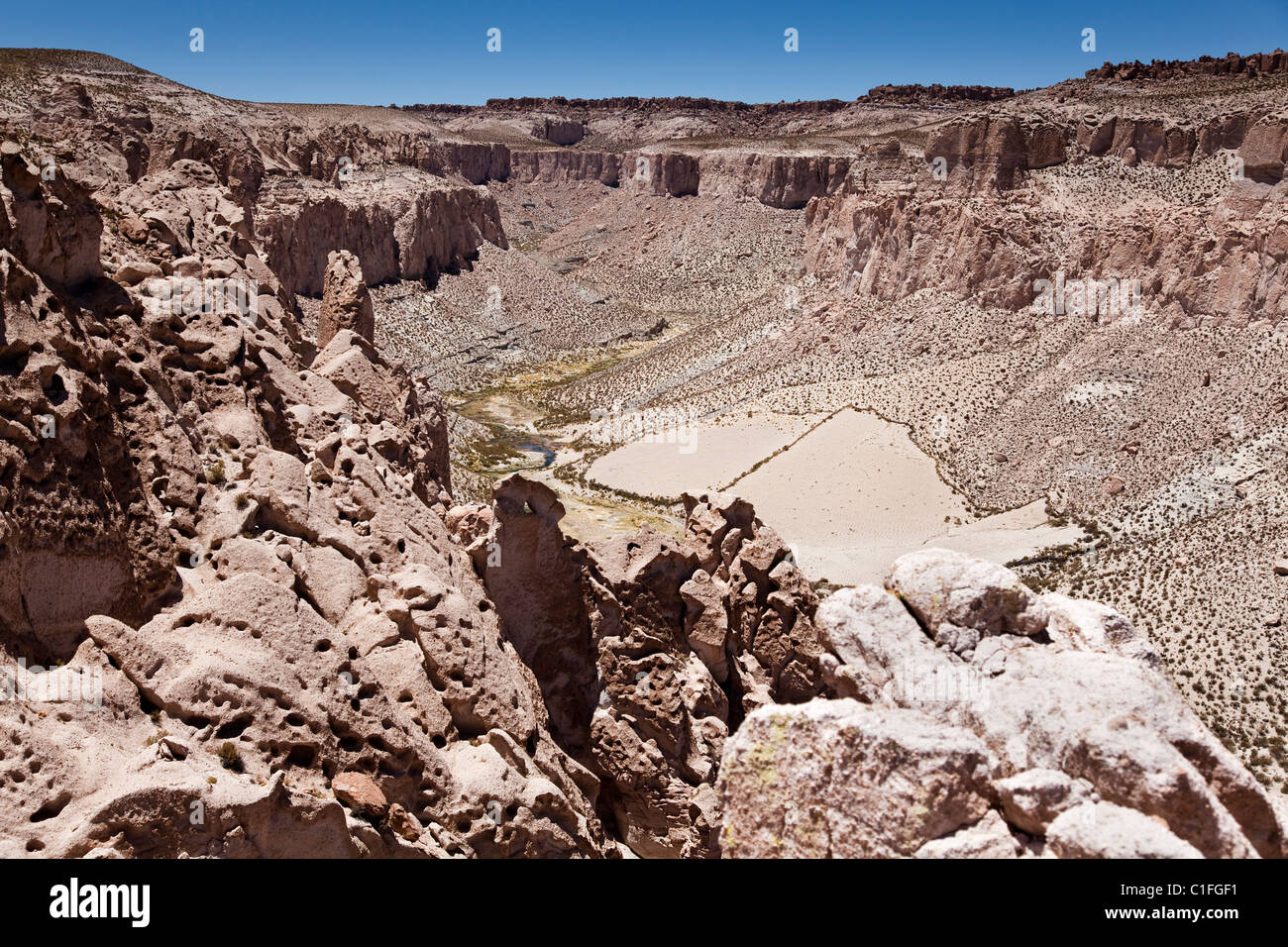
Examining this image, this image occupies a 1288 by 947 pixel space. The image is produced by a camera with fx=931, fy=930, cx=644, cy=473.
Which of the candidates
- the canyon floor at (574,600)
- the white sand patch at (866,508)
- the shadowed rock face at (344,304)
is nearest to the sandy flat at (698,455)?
the white sand patch at (866,508)

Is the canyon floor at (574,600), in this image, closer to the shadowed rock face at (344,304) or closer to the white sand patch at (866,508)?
the shadowed rock face at (344,304)

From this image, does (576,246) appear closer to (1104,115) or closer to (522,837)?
(1104,115)

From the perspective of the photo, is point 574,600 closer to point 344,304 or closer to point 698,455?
point 344,304

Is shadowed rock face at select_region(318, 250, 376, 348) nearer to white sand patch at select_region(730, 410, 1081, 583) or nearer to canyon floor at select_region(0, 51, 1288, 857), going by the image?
canyon floor at select_region(0, 51, 1288, 857)

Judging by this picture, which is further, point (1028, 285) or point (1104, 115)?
point (1104, 115)

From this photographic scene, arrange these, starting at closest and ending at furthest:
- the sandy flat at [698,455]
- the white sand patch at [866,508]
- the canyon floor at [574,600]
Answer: the canyon floor at [574,600] → the white sand patch at [866,508] → the sandy flat at [698,455]

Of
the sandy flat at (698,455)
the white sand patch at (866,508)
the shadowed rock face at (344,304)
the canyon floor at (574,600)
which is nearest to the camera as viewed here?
the canyon floor at (574,600)

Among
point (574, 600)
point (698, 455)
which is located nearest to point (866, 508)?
point (698, 455)

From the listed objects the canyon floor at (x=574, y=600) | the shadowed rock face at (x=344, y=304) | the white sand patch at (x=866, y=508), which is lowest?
the white sand patch at (x=866, y=508)

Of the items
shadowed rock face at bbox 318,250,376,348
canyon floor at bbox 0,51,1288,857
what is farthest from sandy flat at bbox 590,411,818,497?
shadowed rock face at bbox 318,250,376,348

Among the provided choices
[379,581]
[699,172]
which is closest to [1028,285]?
[379,581]

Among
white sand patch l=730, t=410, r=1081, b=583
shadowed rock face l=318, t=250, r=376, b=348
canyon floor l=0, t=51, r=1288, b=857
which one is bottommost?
white sand patch l=730, t=410, r=1081, b=583
